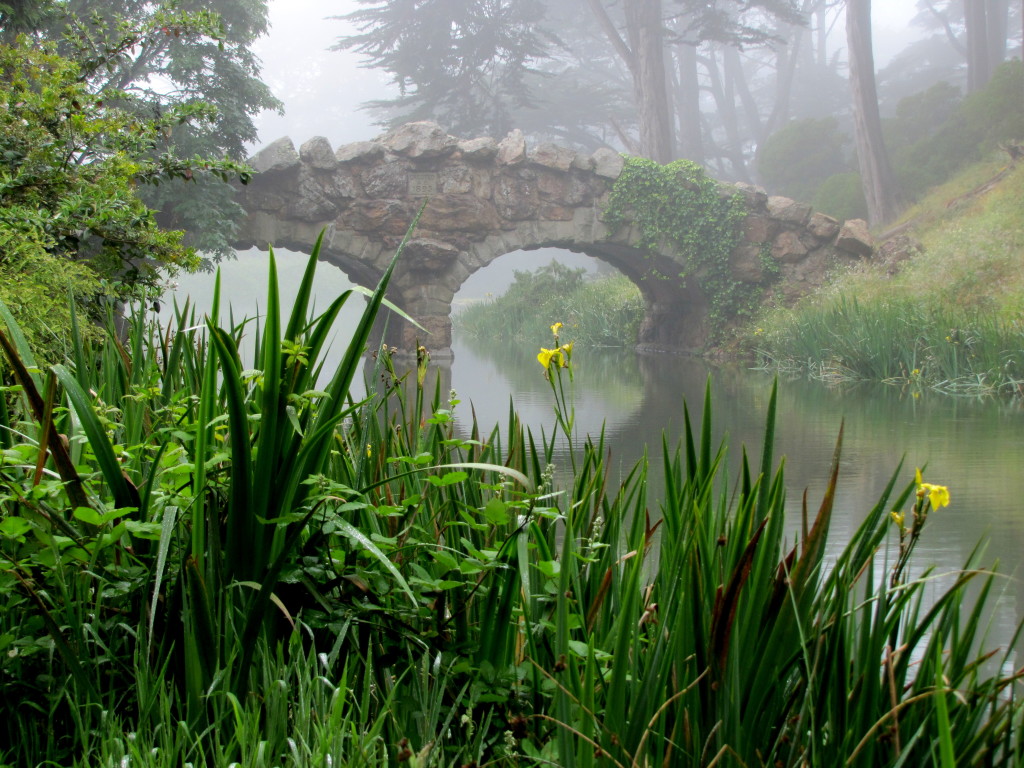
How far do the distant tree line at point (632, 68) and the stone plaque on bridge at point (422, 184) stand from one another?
7.33 m

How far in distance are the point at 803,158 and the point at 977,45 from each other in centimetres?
466

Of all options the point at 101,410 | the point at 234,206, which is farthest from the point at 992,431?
the point at 234,206

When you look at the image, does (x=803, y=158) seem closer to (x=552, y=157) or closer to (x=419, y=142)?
(x=552, y=157)

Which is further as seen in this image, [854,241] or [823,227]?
[823,227]

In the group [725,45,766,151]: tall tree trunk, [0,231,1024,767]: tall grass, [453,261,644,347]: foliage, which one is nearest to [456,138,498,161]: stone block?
[453,261,644,347]: foliage

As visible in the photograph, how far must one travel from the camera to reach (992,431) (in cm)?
655

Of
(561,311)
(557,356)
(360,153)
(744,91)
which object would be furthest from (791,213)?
(744,91)

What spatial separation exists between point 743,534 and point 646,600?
0.41 m

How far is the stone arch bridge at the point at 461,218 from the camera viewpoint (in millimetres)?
13508

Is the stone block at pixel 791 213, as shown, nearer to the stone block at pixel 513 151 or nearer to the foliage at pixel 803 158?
the stone block at pixel 513 151

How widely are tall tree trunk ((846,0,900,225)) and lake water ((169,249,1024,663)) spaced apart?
27.0 ft

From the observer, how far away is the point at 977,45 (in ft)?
70.1

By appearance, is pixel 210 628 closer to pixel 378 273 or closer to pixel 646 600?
pixel 646 600

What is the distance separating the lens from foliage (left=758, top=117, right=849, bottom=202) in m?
24.6
